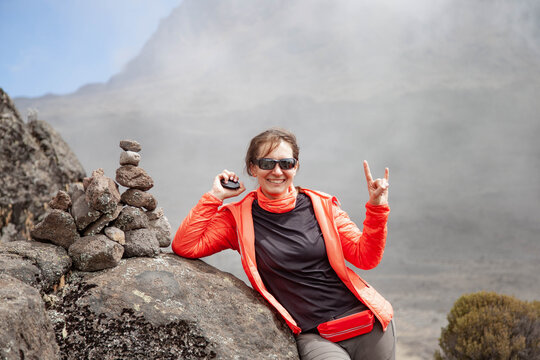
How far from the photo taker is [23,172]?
6969mm

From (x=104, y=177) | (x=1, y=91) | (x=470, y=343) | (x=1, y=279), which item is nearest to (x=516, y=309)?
(x=470, y=343)

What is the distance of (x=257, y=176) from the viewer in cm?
371

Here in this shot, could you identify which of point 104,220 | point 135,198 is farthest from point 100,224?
point 135,198

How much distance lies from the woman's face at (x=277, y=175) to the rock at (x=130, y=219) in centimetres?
103

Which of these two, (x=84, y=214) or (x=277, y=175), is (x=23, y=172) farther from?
(x=277, y=175)

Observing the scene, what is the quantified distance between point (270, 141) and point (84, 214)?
1478mm

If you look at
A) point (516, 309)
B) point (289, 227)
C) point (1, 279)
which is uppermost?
point (289, 227)

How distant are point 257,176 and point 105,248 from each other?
124 centimetres

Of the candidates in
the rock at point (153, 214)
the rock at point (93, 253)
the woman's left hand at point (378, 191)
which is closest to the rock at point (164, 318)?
the rock at point (93, 253)

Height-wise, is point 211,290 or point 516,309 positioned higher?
point 211,290

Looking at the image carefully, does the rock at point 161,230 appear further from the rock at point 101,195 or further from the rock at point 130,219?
the rock at point 101,195

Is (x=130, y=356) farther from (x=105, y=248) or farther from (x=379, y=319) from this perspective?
(x=379, y=319)

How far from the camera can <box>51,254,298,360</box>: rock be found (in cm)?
302

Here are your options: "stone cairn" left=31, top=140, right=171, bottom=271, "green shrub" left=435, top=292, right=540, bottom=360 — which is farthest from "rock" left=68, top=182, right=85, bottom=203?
"green shrub" left=435, top=292, right=540, bottom=360
